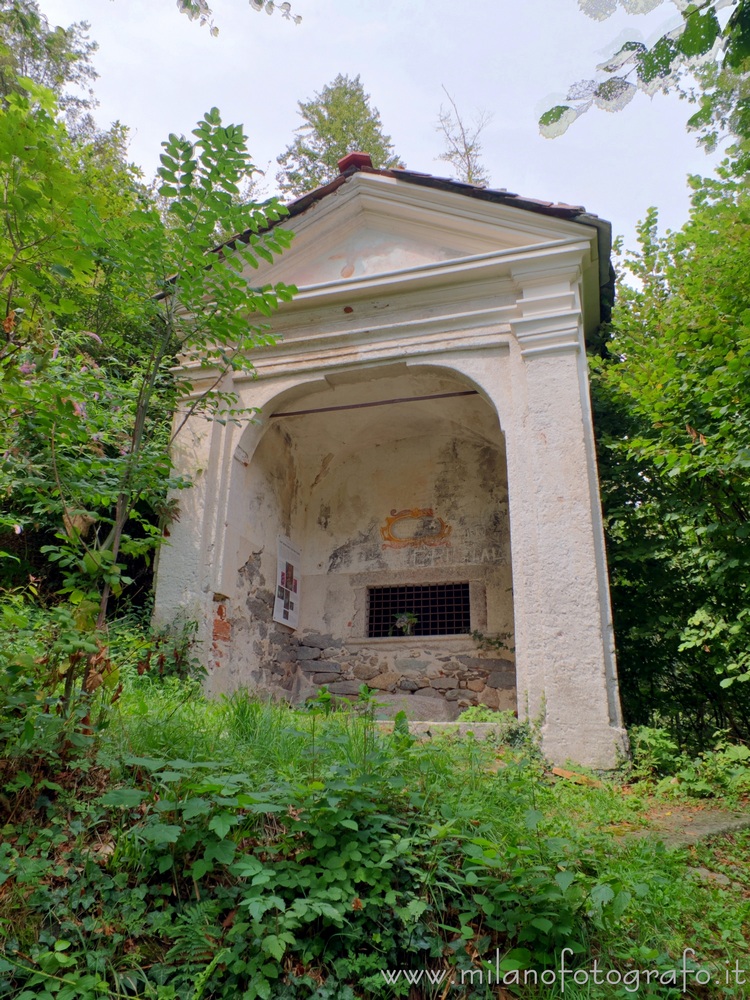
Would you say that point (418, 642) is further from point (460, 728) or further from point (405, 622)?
point (460, 728)

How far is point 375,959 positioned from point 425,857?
1.54 feet

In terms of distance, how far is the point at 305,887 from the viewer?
8.55 feet

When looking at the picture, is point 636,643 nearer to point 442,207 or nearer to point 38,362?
point 442,207

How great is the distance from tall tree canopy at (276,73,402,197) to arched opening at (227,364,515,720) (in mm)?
9797

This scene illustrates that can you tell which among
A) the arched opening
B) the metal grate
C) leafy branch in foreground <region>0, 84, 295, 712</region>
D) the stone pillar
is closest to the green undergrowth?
leafy branch in foreground <region>0, 84, 295, 712</region>

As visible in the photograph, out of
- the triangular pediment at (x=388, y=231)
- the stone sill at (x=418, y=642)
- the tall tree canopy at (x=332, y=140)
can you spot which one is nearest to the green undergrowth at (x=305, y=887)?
the stone sill at (x=418, y=642)

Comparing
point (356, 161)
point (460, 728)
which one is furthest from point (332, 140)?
point (460, 728)

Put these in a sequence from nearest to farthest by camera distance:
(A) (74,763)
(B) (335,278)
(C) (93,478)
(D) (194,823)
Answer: (D) (194,823) → (A) (74,763) → (C) (93,478) → (B) (335,278)

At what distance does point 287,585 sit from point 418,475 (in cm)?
227

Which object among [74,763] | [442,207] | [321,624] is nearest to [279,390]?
[442,207]

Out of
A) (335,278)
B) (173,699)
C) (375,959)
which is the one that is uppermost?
(335,278)

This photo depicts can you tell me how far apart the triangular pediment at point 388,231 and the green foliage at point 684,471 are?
4.95 feet

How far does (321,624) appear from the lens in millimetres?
9031

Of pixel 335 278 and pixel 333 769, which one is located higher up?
pixel 335 278
